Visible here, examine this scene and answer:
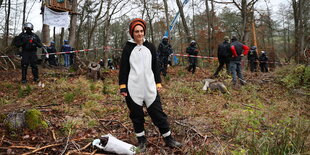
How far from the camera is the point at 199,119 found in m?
4.51

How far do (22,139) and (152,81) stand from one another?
6.75ft

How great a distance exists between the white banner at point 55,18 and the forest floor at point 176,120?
331 cm

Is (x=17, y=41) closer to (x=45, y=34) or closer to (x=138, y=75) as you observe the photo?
Answer: (x=45, y=34)

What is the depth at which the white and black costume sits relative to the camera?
292 centimetres

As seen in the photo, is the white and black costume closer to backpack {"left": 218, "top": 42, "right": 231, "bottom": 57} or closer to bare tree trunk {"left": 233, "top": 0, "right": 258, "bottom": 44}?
backpack {"left": 218, "top": 42, "right": 231, "bottom": 57}

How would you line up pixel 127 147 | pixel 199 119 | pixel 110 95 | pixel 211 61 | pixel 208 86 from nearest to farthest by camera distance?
pixel 127 147, pixel 199 119, pixel 110 95, pixel 208 86, pixel 211 61

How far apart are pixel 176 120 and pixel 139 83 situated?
1701mm

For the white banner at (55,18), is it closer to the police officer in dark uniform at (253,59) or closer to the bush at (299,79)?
the bush at (299,79)

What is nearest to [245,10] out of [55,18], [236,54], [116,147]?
[236,54]

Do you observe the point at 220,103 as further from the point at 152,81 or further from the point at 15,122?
the point at 15,122

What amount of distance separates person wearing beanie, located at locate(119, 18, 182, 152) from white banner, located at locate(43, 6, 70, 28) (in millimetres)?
9134

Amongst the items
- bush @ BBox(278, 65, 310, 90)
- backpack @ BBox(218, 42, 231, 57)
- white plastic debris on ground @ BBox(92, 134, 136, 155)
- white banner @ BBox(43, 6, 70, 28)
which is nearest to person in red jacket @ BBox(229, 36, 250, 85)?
backpack @ BBox(218, 42, 231, 57)

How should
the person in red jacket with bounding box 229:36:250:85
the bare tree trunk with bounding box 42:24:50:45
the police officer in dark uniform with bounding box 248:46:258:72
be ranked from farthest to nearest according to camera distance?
1. the police officer in dark uniform with bounding box 248:46:258:72
2. the bare tree trunk with bounding box 42:24:50:45
3. the person in red jacket with bounding box 229:36:250:85

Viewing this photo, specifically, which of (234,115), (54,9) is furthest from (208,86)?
(54,9)
